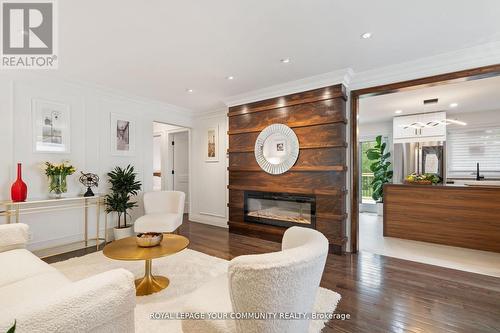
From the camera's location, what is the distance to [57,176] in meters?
3.30

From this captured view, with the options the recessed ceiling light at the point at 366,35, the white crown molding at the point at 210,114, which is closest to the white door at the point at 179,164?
the white crown molding at the point at 210,114

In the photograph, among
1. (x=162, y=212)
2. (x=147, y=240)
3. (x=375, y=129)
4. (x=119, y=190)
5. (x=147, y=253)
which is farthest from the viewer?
(x=375, y=129)

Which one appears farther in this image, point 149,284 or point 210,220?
point 210,220

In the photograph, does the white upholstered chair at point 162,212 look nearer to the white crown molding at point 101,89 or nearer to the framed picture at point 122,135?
the framed picture at point 122,135

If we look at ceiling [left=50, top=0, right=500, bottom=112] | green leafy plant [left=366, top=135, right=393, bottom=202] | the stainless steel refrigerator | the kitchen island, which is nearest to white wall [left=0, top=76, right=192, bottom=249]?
ceiling [left=50, top=0, right=500, bottom=112]

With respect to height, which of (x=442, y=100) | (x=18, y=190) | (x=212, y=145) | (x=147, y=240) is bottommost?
(x=147, y=240)

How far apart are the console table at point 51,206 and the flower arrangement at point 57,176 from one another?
141mm

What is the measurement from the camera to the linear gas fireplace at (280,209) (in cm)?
362

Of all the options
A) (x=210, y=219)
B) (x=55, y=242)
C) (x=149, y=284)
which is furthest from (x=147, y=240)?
(x=210, y=219)

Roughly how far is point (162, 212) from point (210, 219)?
1.33 metres

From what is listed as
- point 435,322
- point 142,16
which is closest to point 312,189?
point 435,322

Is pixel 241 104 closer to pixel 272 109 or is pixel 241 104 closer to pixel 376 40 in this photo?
pixel 272 109

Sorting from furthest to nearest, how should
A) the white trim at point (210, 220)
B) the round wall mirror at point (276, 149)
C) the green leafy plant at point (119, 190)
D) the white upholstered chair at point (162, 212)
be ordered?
the white trim at point (210, 220)
the green leafy plant at point (119, 190)
the round wall mirror at point (276, 149)
the white upholstered chair at point (162, 212)

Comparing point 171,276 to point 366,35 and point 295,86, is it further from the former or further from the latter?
point 366,35
